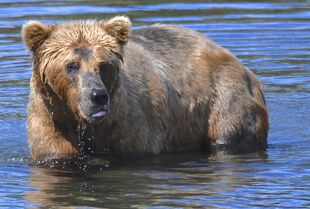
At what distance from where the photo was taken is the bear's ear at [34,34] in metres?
9.83

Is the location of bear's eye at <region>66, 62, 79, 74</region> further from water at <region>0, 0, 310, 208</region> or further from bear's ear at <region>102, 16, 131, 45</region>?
water at <region>0, 0, 310, 208</region>

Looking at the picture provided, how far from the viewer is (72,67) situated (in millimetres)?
9750

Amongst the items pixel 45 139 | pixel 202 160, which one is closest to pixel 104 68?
pixel 45 139

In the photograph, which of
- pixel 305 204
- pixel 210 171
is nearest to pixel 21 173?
pixel 210 171

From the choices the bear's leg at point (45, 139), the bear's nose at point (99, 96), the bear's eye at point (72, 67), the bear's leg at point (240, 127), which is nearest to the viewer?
the bear's nose at point (99, 96)

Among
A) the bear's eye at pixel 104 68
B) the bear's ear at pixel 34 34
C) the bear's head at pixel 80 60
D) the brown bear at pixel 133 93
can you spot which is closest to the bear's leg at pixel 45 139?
the brown bear at pixel 133 93

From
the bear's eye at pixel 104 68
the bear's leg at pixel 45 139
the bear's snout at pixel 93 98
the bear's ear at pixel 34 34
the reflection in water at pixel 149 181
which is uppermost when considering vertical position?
the bear's ear at pixel 34 34

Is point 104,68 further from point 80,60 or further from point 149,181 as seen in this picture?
point 149,181

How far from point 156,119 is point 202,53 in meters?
1.04

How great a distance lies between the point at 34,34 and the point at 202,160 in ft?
7.35

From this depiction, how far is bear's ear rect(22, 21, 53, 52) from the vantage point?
9828mm

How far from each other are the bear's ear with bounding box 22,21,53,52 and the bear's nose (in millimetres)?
746

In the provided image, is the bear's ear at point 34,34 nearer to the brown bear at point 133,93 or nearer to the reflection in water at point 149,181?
the brown bear at point 133,93

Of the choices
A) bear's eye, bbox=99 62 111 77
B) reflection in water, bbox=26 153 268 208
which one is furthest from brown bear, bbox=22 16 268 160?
reflection in water, bbox=26 153 268 208
